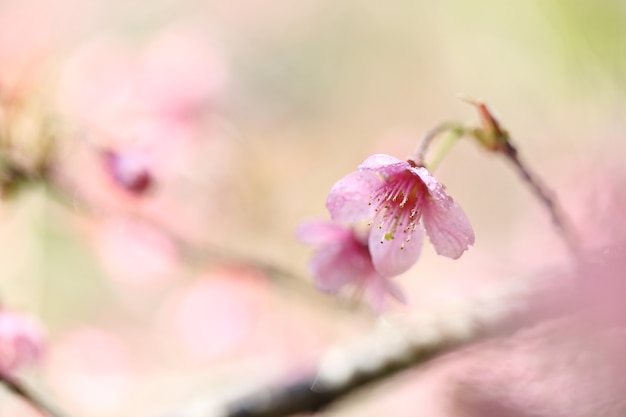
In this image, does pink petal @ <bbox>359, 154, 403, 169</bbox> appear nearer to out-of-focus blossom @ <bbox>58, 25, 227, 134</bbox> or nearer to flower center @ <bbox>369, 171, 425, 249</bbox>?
flower center @ <bbox>369, 171, 425, 249</bbox>

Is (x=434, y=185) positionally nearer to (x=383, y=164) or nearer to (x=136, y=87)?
(x=383, y=164)

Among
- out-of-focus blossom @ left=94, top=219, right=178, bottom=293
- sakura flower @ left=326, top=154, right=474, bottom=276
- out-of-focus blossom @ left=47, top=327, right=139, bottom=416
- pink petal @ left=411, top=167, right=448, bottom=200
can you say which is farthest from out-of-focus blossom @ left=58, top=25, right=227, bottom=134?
pink petal @ left=411, top=167, right=448, bottom=200

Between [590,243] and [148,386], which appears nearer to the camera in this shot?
[590,243]

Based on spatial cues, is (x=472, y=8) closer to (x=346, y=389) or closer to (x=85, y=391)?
(x=85, y=391)

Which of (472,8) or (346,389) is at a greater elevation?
(472,8)

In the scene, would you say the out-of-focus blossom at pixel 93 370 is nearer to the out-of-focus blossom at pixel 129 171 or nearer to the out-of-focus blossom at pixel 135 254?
the out-of-focus blossom at pixel 135 254

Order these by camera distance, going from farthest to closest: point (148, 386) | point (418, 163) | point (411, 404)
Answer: point (148, 386) → point (411, 404) → point (418, 163)

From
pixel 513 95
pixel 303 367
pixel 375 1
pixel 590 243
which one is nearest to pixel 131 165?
pixel 303 367
